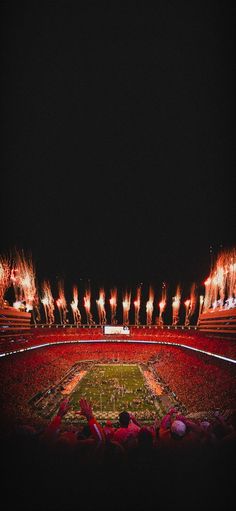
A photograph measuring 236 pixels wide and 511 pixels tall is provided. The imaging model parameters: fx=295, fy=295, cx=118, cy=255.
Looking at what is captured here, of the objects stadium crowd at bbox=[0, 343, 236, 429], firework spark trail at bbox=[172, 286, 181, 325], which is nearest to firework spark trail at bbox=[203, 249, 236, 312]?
stadium crowd at bbox=[0, 343, 236, 429]

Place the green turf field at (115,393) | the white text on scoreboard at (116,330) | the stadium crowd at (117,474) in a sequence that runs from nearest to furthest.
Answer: the stadium crowd at (117,474), the green turf field at (115,393), the white text on scoreboard at (116,330)

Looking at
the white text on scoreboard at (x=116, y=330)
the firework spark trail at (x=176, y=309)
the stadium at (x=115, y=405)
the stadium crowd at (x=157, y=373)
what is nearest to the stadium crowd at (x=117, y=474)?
the stadium at (x=115, y=405)

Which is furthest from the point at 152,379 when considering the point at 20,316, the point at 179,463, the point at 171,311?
the point at 171,311

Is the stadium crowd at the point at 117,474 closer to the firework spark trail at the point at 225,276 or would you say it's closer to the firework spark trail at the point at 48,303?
Result: the firework spark trail at the point at 225,276

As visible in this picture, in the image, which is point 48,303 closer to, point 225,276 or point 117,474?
point 225,276

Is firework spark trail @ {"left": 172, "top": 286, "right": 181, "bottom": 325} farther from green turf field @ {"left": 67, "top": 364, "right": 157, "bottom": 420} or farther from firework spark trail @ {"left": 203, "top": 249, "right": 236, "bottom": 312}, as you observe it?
green turf field @ {"left": 67, "top": 364, "right": 157, "bottom": 420}

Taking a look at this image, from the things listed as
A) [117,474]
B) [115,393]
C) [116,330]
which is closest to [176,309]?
[116,330]
